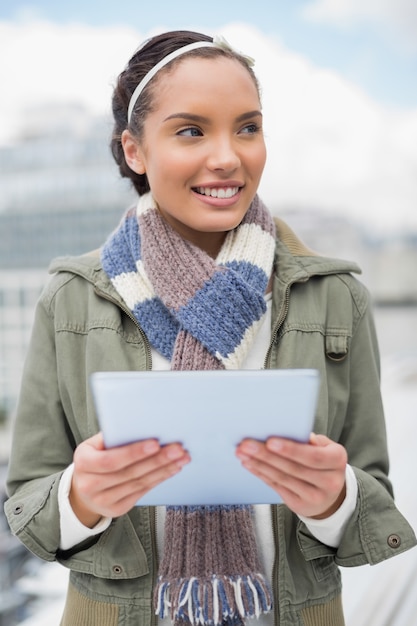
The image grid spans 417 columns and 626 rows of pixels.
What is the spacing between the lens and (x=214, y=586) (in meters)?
0.87

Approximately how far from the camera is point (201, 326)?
2.99 feet

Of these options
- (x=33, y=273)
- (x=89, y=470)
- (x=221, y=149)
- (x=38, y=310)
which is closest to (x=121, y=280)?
(x=38, y=310)

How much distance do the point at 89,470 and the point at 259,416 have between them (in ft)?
0.59

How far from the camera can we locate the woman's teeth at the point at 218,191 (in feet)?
2.96

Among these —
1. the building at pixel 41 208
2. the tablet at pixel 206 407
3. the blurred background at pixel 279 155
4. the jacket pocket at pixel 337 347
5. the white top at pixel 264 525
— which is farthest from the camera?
the building at pixel 41 208

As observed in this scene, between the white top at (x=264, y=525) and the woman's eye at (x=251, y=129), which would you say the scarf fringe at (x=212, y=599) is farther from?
the woman's eye at (x=251, y=129)

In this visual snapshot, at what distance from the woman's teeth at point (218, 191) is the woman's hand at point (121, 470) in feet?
1.19

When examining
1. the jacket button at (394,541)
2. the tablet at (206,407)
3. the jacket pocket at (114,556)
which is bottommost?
the jacket pocket at (114,556)

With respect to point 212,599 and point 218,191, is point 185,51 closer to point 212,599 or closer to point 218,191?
point 218,191

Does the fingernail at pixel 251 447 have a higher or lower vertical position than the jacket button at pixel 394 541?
higher

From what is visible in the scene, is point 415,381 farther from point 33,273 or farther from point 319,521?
point 33,273

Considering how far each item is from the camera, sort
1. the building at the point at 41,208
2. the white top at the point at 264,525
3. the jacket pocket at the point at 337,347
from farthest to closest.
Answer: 1. the building at the point at 41,208
2. the jacket pocket at the point at 337,347
3. the white top at the point at 264,525

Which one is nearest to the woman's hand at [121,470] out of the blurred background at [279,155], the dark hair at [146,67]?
the blurred background at [279,155]

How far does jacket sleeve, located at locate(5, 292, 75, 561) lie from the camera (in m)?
0.88
